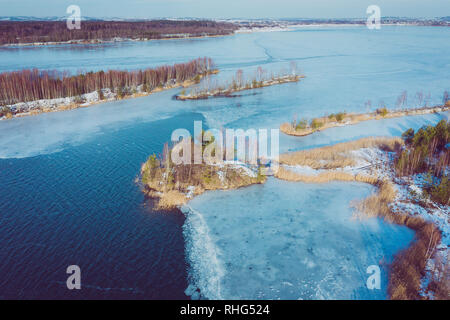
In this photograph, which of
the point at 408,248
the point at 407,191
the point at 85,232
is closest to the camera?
the point at 408,248

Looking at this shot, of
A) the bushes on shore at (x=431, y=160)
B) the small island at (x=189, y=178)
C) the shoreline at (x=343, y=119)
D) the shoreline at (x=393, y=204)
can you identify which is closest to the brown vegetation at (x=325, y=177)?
the shoreline at (x=393, y=204)

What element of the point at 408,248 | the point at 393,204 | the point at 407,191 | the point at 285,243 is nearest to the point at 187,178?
the point at 285,243

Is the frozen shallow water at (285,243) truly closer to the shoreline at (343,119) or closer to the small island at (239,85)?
the shoreline at (343,119)

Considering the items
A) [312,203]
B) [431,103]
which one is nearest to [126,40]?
[431,103]

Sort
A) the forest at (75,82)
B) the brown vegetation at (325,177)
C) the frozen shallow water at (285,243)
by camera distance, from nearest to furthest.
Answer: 1. the frozen shallow water at (285,243)
2. the brown vegetation at (325,177)
3. the forest at (75,82)

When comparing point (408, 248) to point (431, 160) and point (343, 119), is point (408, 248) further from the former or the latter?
point (343, 119)

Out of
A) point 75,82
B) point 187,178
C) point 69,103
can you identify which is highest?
point 75,82

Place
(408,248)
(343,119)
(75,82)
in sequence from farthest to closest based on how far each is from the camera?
(75,82) < (343,119) < (408,248)

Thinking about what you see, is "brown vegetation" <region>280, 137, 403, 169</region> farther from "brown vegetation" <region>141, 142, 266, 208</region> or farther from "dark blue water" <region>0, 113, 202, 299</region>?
"dark blue water" <region>0, 113, 202, 299</region>
